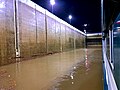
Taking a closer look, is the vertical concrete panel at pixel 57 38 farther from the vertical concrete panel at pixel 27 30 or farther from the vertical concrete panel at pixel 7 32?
the vertical concrete panel at pixel 7 32

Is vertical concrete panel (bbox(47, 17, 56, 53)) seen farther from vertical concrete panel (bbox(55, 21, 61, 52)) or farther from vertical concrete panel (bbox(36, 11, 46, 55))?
vertical concrete panel (bbox(36, 11, 46, 55))

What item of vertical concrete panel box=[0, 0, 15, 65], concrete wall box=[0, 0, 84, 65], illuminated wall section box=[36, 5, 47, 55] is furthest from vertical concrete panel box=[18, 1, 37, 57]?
vertical concrete panel box=[0, 0, 15, 65]

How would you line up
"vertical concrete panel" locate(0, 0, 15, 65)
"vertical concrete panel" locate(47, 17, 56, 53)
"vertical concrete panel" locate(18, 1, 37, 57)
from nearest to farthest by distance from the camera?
"vertical concrete panel" locate(0, 0, 15, 65)
"vertical concrete panel" locate(18, 1, 37, 57)
"vertical concrete panel" locate(47, 17, 56, 53)

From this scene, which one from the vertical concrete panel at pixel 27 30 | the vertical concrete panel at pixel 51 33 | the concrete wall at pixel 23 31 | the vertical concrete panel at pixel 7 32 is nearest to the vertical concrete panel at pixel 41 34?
the concrete wall at pixel 23 31

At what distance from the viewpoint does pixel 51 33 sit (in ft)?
66.0

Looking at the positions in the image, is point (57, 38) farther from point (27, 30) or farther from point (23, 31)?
point (23, 31)

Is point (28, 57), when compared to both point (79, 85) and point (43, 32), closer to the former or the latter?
point (43, 32)

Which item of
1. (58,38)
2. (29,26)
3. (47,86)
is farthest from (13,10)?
(58,38)

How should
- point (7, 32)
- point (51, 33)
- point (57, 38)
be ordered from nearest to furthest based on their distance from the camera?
1. point (7, 32)
2. point (51, 33)
3. point (57, 38)

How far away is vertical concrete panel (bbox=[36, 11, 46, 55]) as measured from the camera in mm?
16109

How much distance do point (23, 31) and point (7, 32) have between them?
2241 millimetres

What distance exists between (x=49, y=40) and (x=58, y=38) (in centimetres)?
396

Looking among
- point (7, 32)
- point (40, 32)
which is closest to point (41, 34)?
point (40, 32)

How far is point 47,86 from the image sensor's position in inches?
200
